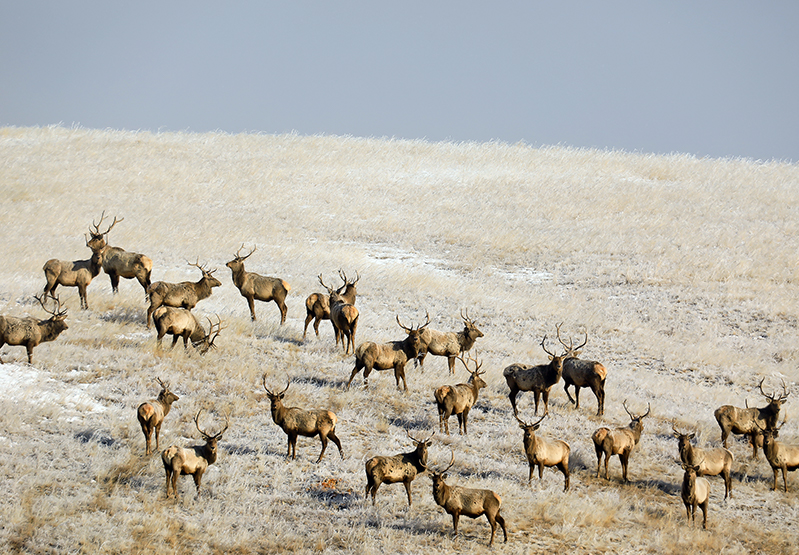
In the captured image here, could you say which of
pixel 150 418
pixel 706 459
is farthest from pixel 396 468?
pixel 706 459

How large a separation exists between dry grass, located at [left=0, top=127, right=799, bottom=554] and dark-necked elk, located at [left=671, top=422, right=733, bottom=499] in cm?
47

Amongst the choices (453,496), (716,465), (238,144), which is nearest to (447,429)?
(453,496)

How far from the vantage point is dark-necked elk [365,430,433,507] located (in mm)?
8578

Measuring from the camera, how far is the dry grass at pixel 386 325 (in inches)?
335

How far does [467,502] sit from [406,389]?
16.4 ft

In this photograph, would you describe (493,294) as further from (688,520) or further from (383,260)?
(688,520)

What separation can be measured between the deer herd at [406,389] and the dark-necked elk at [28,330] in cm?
2

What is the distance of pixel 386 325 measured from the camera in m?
19.2

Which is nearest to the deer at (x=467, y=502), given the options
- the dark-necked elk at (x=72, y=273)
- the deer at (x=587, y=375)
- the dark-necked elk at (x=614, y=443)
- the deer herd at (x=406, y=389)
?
the deer herd at (x=406, y=389)

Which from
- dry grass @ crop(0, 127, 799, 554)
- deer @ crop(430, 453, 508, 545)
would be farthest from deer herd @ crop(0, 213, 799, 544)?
dry grass @ crop(0, 127, 799, 554)

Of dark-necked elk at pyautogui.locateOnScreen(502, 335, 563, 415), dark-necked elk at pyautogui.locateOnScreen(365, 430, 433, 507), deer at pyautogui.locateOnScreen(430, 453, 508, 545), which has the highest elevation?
dark-necked elk at pyautogui.locateOnScreen(502, 335, 563, 415)

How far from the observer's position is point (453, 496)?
8.14 metres

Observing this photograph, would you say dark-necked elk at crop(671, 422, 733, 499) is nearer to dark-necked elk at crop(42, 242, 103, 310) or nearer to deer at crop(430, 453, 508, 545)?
deer at crop(430, 453, 508, 545)

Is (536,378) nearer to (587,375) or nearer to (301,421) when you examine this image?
(587,375)
